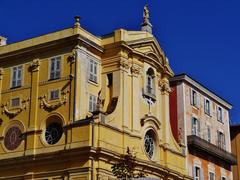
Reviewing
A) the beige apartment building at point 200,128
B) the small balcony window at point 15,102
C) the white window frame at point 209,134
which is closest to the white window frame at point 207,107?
the beige apartment building at point 200,128

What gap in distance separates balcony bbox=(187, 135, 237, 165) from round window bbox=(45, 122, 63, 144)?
12945 mm

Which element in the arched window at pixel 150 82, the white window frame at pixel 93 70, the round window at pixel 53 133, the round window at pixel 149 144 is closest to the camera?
the round window at pixel 53 133

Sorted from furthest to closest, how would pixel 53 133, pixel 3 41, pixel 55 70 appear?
pixel 3 41 < pixel 55 70 < pixel 53 133

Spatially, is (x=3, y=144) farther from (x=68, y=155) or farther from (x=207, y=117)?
(x=207, y=117)

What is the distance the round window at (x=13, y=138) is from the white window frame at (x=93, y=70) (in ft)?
A: 20.9

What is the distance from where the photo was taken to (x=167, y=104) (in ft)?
152

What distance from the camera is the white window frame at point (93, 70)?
41066mm

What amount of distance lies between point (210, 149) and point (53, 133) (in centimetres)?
1644

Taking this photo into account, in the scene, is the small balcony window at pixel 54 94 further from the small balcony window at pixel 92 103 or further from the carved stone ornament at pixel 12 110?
the small balcony window at pixel 92 103

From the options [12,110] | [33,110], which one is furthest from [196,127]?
[12,110]

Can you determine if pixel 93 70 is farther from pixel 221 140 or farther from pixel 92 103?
pixel 221 140

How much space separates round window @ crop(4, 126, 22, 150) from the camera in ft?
134

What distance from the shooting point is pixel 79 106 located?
38906 mm

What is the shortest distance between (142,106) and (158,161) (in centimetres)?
443
